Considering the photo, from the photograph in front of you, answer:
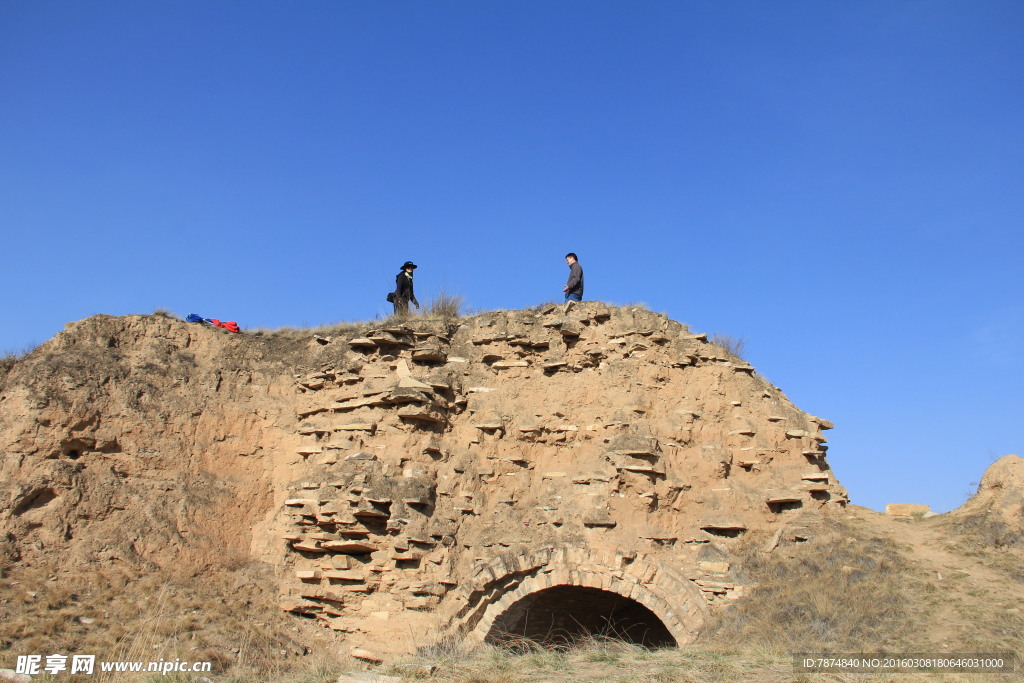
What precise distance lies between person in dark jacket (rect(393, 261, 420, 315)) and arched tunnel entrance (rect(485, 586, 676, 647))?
502cm

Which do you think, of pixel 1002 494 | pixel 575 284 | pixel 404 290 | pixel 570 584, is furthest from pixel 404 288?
pixel 1002 494

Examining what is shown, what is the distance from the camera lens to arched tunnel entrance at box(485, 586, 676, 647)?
10.5m

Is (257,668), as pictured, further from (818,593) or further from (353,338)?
(818,593)

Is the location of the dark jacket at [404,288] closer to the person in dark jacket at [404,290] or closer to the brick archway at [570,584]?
the person in dark jacket at [404,290]

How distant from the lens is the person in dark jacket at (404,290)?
1328 cm

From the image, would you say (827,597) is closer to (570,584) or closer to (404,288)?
(570,584)

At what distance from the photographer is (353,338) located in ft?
40.7

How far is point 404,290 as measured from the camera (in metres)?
13.4

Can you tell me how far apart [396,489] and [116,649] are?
3.63 m

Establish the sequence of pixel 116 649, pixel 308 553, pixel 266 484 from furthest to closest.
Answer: pixel 266 484, pixel 308 553, pixel 116 649

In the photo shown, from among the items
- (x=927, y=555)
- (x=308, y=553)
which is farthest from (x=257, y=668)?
(x=927, y=555)

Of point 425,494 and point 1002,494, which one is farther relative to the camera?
point 425,494

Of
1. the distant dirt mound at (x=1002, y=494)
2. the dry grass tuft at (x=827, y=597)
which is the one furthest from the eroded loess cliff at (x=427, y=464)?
the distant dirt mound at (x=1002, y=494)

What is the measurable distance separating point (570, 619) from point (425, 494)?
10.0ft
